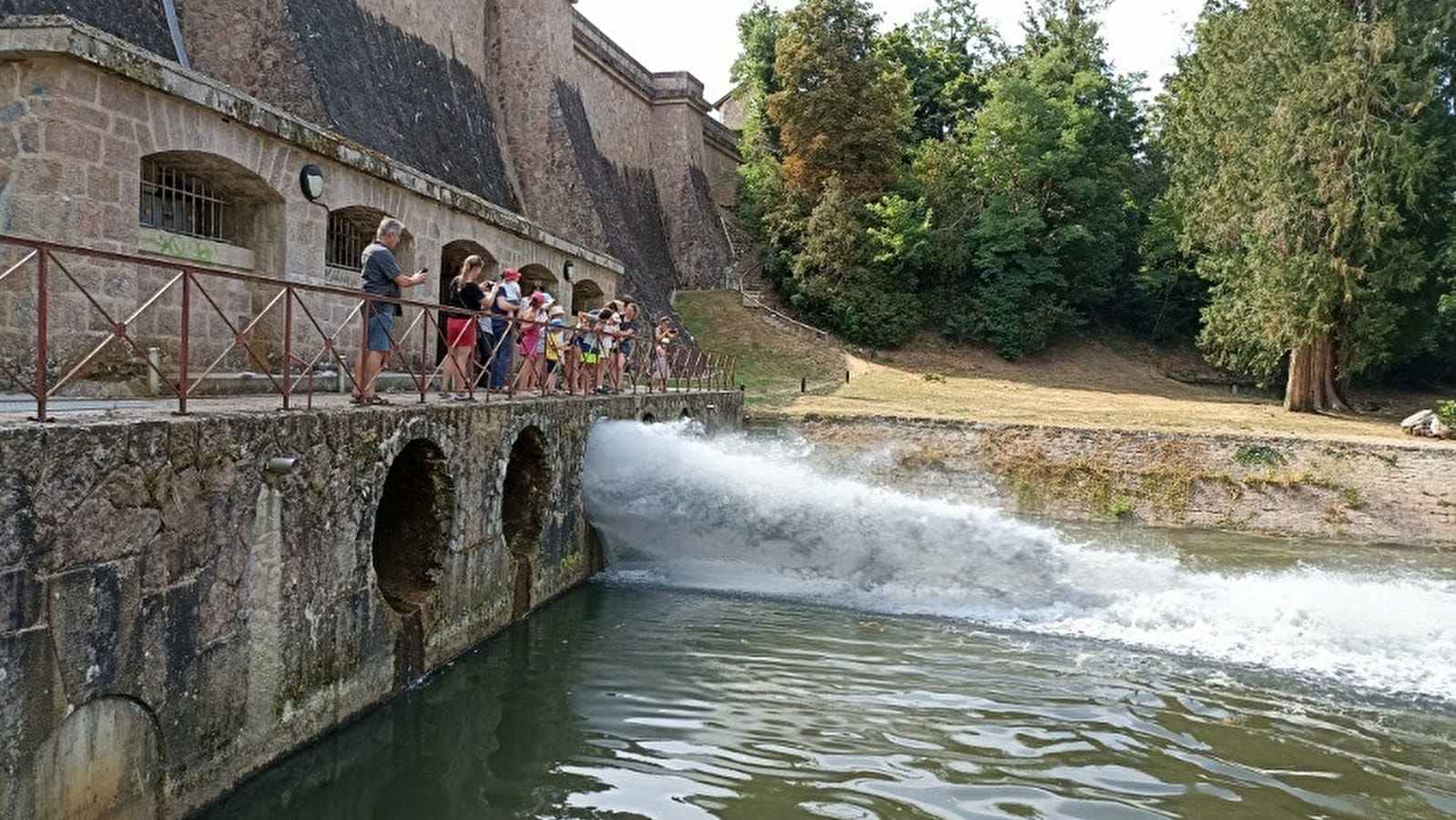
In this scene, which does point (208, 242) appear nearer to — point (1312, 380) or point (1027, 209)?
point (1312, 380)

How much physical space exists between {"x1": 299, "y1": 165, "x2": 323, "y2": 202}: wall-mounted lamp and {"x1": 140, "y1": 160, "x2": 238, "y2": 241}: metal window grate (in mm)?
758

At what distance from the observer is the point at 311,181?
36.3 ft

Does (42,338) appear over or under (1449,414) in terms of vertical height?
over

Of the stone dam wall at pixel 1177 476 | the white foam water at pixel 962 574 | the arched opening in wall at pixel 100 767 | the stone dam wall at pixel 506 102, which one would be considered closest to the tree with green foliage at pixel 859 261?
the stone dam wall at pixel 506 102

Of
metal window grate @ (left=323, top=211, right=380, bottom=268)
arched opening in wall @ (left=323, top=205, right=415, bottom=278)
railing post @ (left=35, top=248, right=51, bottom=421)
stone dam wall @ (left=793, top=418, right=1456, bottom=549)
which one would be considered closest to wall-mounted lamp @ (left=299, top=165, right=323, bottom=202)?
arched opening in wall @ (left=323, top=205, right=415, bottom=278)

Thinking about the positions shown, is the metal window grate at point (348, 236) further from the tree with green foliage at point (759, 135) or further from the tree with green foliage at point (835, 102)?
the tree with green foliage at point (759, 135)

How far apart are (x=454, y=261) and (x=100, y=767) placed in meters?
12.6

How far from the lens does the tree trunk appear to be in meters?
29.7

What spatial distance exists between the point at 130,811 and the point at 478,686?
11.3ft

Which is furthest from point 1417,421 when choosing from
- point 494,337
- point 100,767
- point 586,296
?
point 100,767

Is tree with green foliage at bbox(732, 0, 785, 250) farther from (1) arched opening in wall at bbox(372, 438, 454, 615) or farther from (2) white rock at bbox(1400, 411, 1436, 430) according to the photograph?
(1) arched opening in wall at bbox(372, 438, 454, 615)

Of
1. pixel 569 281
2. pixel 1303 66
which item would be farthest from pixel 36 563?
pixel 1303 66

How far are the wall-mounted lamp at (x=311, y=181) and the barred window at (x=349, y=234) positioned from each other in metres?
1.16

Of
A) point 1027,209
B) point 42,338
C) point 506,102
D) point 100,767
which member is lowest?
point 100,767
